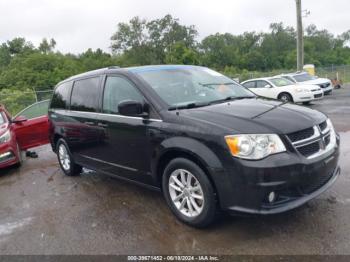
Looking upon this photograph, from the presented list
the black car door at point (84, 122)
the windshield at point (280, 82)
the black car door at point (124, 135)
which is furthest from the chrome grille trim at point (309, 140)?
the windshield at point (280, 82)

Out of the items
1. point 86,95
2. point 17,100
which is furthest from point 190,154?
point 17,100

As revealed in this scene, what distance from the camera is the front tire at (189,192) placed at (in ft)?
11.3

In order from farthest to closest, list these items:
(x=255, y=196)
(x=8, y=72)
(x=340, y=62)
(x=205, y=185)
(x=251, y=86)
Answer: (x=340, y=62) < (x=8, y=72) < (x=251, y=86) < (x=205, y=185) < (x=255, y=196)

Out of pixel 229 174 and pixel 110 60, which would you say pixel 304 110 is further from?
pixel 110 60

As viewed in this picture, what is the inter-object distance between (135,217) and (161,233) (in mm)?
598

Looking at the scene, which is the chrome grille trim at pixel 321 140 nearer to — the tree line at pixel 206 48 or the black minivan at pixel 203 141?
the black minivan at pixel 203 141

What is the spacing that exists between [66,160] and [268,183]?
422 cm

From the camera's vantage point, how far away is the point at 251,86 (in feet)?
55.8

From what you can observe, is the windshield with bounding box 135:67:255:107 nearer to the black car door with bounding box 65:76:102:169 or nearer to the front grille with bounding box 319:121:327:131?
the black car door with bounding box 65:76:102:169

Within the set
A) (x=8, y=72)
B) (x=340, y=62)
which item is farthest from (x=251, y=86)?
(x=340, y=62)

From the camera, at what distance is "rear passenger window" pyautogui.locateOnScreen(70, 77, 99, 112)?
198 inches

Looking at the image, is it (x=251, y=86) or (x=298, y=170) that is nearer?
(x=298, y=170)

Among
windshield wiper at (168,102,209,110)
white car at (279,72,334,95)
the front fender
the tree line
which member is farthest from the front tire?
the tree line

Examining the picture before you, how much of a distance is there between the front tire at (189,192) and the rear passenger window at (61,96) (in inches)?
114
